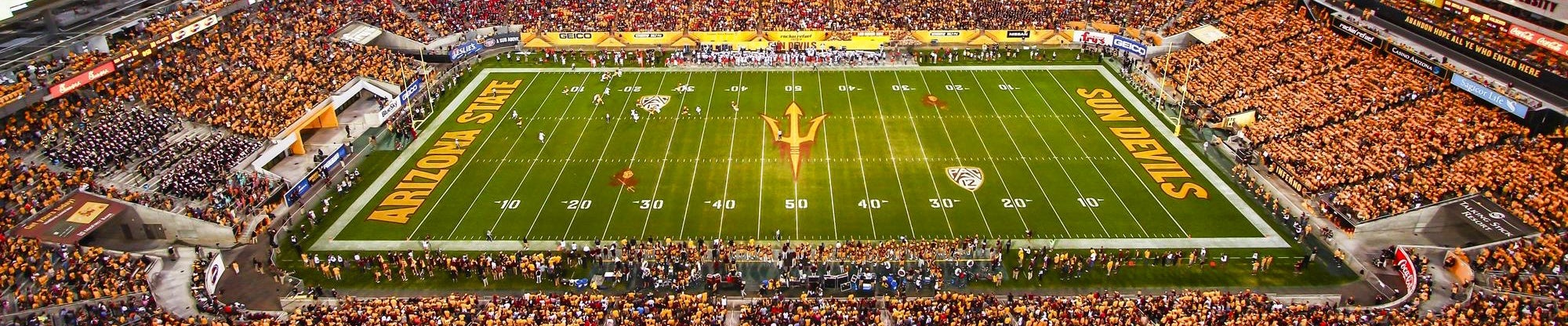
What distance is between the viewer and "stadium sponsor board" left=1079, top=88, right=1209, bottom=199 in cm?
3622

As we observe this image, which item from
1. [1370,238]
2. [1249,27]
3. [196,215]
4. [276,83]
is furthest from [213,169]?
[1249,27]

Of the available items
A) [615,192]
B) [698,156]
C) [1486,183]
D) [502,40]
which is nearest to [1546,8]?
[1486,183]

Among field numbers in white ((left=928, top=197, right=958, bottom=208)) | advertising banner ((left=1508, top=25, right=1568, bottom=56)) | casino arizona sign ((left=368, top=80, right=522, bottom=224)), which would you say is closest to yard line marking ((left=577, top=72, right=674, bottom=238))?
casino arizona sign ((left=368, top=80, right=522, bottom=224))

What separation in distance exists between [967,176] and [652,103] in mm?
17763

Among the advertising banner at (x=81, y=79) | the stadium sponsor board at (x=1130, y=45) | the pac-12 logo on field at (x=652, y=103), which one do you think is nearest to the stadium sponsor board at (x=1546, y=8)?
the stadium sponsor board at (x=1130, y=45)

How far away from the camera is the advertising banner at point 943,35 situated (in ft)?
198

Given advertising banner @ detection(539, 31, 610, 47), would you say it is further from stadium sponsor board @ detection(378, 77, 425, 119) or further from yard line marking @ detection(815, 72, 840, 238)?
yard line marking @ detection(815, 72, 840, 238)

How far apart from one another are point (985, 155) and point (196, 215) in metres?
29.8

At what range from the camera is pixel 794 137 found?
4253 centimetres

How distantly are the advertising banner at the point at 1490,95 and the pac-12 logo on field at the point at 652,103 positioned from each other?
34292 millimetres

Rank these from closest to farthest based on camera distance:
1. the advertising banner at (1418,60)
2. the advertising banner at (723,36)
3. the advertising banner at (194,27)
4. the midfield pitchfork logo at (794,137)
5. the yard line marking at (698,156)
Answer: the yard line marking at (698,156) < the advertising banner at (1418,60) < the midfield pitchfork logo at (794,137) < the advertising banner at (194,27) < the advertising banner at (723,36)

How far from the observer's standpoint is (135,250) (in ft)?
102

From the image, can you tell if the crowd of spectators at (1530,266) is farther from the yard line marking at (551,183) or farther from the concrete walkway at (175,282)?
the concrete walkway at (175,282)

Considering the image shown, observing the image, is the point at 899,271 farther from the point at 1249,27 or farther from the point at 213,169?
the point at 1249,27
